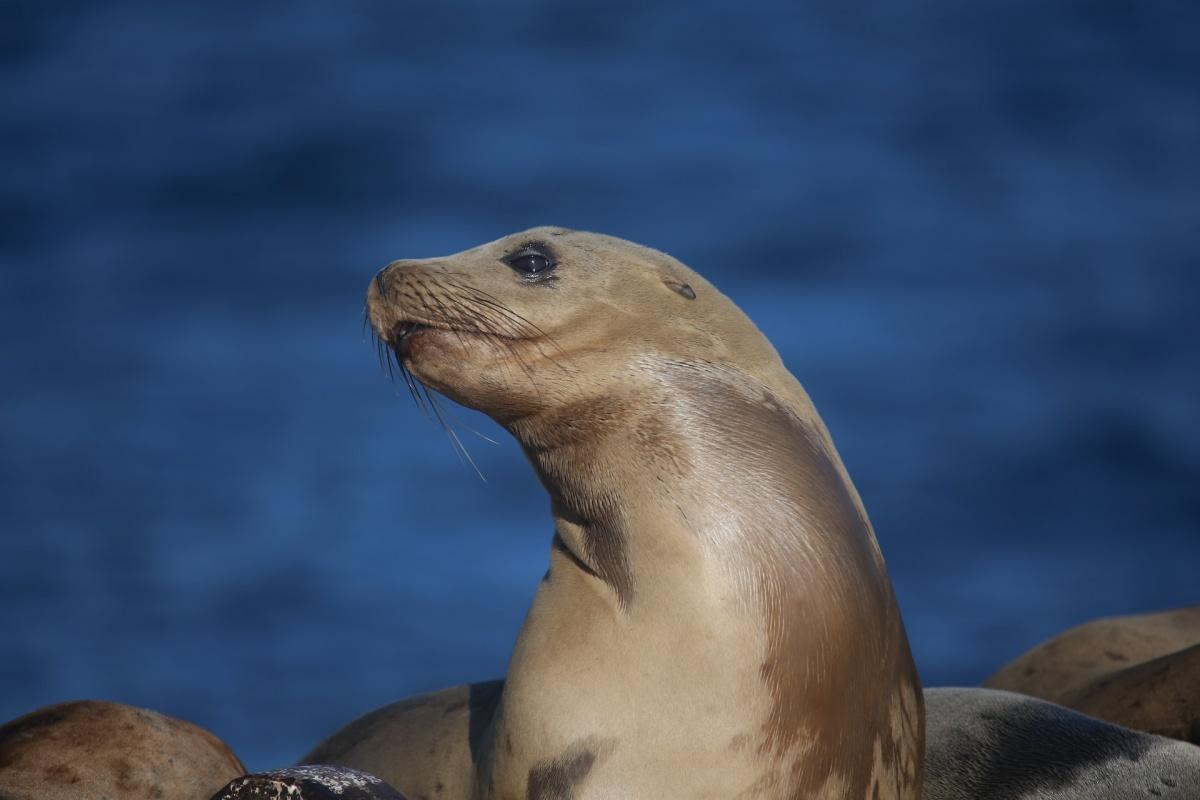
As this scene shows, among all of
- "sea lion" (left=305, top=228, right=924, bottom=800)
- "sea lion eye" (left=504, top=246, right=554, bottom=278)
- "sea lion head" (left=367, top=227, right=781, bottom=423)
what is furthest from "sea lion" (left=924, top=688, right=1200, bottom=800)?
"sea lion eye" (left=504, top=246, right=554, bottom=278)

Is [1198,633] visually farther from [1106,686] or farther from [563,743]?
[563,743]

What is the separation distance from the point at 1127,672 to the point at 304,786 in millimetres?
→ 3799

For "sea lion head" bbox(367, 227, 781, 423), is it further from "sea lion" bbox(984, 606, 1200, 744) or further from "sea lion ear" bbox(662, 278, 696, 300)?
"sea lion" bbox(984, 606, 1200, 744)

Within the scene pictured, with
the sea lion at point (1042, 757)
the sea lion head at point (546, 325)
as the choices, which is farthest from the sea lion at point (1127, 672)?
the sea lion head at point (546, 325)

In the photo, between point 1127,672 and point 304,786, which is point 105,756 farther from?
point 1127,672

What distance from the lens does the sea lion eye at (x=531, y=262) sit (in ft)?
14.6

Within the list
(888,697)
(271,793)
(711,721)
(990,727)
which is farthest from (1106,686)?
(271,793)

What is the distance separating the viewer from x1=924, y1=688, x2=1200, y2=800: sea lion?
5.00 meters

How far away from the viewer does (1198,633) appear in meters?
7.53

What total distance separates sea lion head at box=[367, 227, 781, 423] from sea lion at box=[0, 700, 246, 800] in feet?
4.15

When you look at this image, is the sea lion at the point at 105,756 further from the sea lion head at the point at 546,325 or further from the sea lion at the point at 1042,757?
the sea lion at the point at 1042,757

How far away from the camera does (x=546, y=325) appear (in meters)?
4.30

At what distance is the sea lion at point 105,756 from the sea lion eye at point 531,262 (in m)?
1.61

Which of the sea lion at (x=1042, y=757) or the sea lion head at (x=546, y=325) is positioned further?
the sea lion at (x=1042, y=757)
